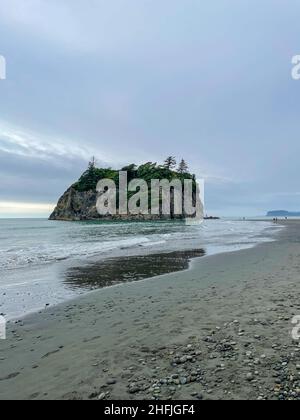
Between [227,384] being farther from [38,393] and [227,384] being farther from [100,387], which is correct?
[38,393]

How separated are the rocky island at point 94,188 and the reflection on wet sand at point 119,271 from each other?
117 m

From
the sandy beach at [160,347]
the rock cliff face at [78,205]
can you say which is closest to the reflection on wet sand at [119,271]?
the sandy beach at [160,347]

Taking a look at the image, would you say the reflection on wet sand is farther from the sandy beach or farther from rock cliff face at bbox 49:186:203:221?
rock cliff face at bbox 49:186:203:221

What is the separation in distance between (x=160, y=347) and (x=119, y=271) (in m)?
10.4

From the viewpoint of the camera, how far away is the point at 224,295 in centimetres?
1051

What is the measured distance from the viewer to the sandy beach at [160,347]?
15.6 feet

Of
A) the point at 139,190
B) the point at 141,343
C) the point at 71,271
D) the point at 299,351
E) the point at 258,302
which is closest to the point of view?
the point at 299,351

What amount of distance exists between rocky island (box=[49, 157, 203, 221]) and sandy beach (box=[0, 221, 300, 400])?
127864mm

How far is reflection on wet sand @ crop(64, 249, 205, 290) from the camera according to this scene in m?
13.9

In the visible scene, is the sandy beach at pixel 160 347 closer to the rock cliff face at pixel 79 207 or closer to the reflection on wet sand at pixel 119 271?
the reflection on wet sand at pixel 119 271

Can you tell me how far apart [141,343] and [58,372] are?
1.89m

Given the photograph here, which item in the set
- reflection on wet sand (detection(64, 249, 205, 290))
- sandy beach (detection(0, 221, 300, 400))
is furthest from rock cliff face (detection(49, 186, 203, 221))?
sandy beach (detection(0, 221, 300, 400))

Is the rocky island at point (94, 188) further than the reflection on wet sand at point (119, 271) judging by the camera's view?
Yes

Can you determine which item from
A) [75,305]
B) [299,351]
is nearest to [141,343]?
[299,351]
